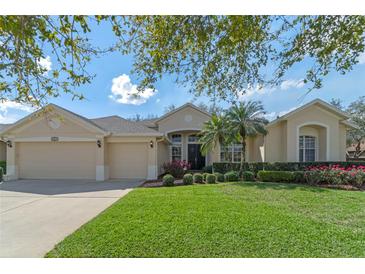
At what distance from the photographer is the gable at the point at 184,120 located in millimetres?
17078

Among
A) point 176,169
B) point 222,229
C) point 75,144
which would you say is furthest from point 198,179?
point 75,144

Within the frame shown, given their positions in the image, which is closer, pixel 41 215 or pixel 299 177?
pixel 41 215

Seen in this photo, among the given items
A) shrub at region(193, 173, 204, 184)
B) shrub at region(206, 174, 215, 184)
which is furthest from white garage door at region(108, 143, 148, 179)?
shrub at region(206, 174, 215, 184)

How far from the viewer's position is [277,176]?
11.6 meters

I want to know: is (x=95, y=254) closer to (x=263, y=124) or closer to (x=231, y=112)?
(x=231, y=112)

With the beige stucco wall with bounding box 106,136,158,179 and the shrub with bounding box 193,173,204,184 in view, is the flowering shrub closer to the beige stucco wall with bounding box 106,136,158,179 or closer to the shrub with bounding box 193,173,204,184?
the beige stucco wall with bounding box 106,136,158,179

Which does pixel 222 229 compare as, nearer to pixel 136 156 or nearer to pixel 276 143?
pixel 136 156

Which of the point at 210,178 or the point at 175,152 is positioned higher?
the point at 175,152

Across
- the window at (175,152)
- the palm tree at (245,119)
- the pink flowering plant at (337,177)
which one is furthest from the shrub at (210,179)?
the window at (175,152)

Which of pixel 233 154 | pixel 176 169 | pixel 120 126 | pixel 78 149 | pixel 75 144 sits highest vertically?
pixel 120 126

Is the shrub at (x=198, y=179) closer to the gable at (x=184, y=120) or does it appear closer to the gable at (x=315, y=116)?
the gable at (x=184, y=120)

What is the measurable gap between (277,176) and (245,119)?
4.71m

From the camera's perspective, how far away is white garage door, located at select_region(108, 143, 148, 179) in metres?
13.4

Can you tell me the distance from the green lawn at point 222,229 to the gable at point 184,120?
1030 cm
